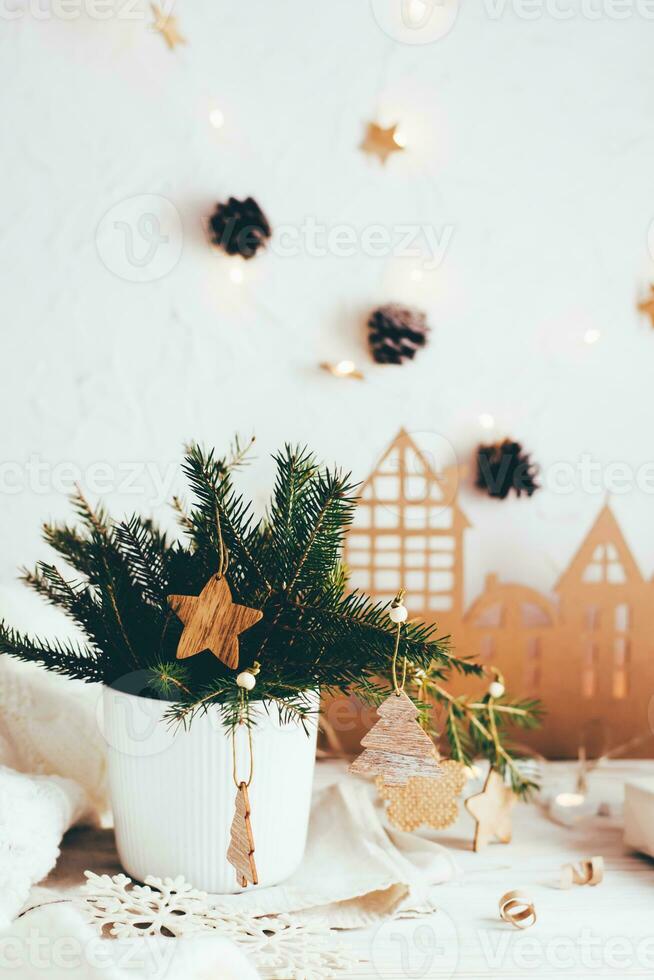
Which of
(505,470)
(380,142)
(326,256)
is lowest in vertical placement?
(505,470)

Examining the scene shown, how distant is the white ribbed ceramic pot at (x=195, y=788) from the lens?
25.8 inches

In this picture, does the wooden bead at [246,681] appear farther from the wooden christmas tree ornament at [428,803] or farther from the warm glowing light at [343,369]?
the warm glowing light at [343,369]

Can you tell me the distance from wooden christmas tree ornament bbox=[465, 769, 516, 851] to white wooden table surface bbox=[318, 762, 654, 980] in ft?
0.04

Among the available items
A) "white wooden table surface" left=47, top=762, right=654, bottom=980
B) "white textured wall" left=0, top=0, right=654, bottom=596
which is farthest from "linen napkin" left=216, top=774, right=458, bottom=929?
"white textured wall" left=0, top=0, right=654, bottom=596

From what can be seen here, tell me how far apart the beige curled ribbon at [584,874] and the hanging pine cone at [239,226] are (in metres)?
0.71

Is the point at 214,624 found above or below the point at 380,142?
below

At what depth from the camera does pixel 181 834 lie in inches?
26.3

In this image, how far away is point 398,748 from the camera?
0.63 m

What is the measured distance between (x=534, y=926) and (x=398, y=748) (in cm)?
18

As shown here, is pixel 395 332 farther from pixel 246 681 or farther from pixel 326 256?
pixel 246 681

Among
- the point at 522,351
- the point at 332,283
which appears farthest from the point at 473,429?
the point at 332,283

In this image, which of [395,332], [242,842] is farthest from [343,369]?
[242,842]

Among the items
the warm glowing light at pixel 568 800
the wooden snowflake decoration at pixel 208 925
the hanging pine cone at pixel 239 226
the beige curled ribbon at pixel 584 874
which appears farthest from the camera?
the hanging pine cone at pixel 239 226

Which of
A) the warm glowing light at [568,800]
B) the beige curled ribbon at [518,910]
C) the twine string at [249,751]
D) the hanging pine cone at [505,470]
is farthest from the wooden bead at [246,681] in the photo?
the hanging pine cone at [505,470]
